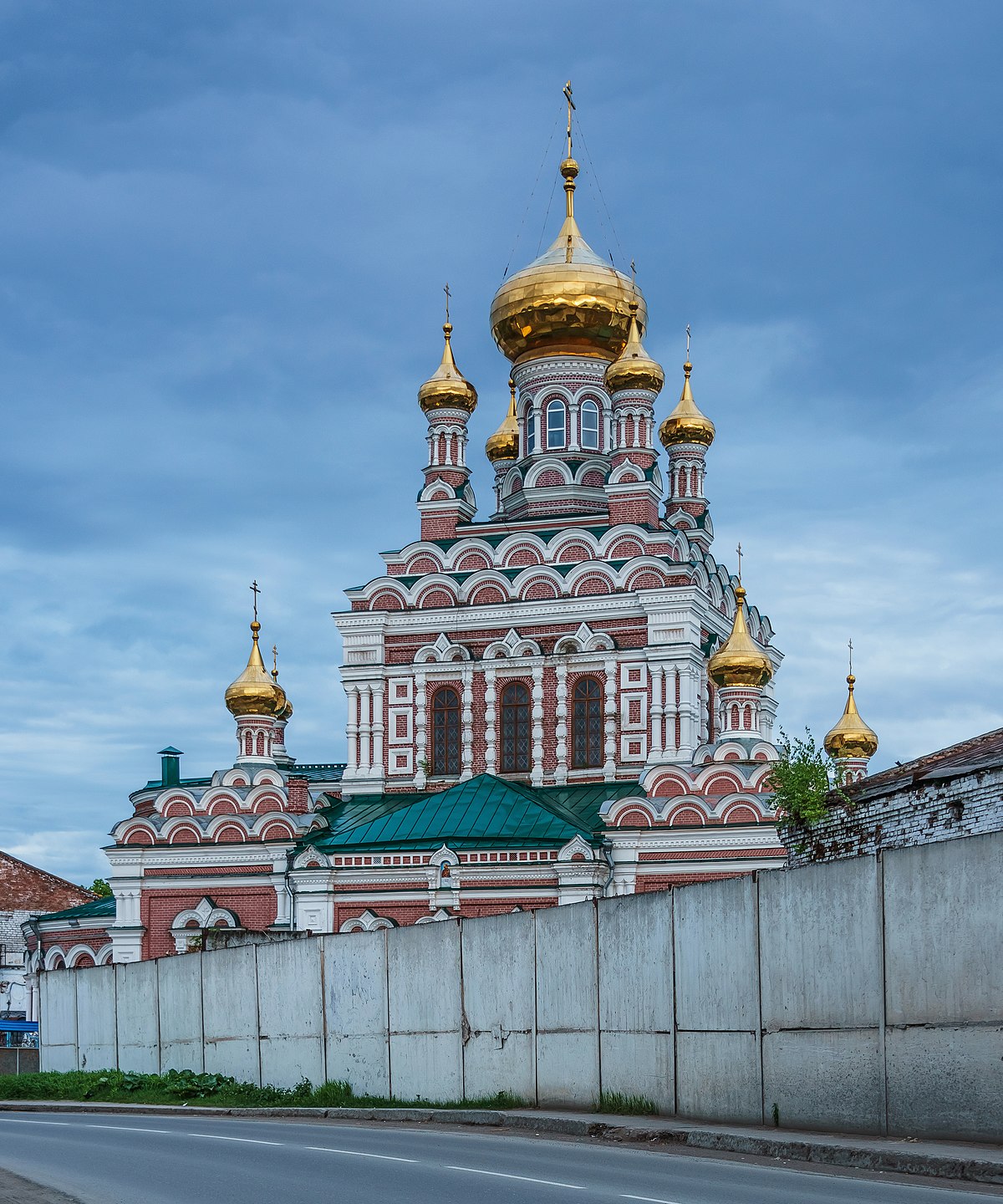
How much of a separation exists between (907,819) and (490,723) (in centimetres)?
2568

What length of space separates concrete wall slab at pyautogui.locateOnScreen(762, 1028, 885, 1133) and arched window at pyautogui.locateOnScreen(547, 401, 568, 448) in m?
31.9

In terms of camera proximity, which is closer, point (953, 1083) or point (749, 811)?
point (953, 1083)

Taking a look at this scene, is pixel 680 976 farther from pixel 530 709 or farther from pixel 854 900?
pixel 530 709

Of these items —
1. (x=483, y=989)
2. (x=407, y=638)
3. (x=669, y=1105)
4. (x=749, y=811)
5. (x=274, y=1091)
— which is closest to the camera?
(x=669, y=1105)

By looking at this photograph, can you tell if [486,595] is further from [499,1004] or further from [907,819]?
[907,819]

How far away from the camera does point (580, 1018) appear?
61.0 ft

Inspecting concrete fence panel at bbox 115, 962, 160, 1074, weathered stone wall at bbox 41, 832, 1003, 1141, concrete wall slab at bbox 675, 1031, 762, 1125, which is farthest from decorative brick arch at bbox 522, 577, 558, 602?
concrete wall slab at bbox 675, 1031, 762, 1125

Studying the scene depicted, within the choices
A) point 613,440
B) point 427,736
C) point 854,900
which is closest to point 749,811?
point 427,736

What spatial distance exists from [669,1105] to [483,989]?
139 inches

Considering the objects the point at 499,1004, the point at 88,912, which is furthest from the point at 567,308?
the point at 499,1004

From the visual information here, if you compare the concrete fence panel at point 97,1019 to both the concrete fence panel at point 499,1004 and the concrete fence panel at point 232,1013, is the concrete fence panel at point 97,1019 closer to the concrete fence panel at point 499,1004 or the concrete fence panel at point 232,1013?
the concrete fence panel at point 232,1013

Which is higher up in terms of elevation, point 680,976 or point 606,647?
point 606,647

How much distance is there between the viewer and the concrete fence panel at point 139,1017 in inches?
1044

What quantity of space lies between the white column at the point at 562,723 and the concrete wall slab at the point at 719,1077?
2439 cm
